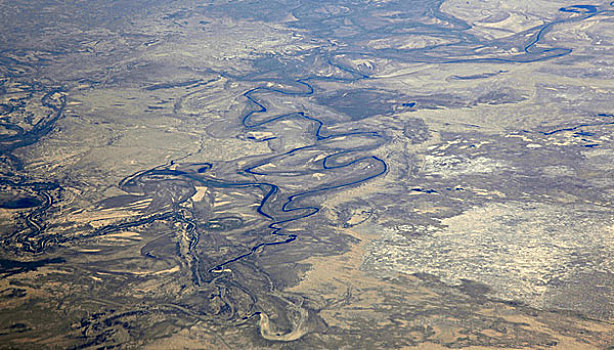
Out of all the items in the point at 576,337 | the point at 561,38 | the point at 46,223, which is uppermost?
the point at 561,38

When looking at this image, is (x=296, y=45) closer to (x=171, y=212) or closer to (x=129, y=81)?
(x=129, y=81)

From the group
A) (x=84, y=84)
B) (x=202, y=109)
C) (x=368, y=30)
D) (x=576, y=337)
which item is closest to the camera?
(x=576, y=337)

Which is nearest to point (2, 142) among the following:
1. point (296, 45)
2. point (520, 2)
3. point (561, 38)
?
point (296, 45)

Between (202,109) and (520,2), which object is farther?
(520,2)

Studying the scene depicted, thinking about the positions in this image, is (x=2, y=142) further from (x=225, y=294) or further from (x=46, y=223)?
(x=225, y=294)

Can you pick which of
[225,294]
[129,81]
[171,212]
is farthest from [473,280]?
[129,81]

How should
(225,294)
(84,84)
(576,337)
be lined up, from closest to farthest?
(576,337)
(225,294)
(84,84)

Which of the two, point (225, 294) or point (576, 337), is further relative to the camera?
point (225, 294)

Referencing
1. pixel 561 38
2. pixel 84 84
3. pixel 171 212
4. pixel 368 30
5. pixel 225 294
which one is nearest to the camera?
pixel 225 294

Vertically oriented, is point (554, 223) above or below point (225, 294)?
above
